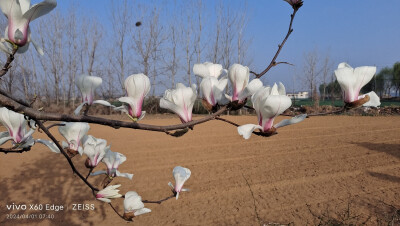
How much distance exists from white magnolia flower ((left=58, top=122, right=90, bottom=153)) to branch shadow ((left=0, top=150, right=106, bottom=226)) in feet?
4.38

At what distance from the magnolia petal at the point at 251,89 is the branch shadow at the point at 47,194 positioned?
1786 millimetres

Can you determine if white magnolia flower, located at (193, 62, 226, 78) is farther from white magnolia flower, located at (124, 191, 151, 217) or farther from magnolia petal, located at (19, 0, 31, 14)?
white magnolia flower, located at (124, 191, 151, 217)

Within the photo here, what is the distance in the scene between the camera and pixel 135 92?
18.2 inches

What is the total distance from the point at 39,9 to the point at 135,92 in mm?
173

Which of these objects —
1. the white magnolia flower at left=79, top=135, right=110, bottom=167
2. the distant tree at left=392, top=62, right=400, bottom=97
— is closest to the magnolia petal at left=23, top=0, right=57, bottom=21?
the white magnolia flower at left=79, top=135, right=110, bottom=167

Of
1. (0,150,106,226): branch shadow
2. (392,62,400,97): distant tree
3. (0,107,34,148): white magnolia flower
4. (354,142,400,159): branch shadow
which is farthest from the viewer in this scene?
(392,62,400,97): distant tree

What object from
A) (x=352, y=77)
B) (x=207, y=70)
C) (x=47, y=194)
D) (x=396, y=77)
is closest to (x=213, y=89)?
(x=207, y=70)

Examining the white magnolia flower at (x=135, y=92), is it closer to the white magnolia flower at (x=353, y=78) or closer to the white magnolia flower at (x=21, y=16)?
the white magnolia flower at (x=21, y=16)

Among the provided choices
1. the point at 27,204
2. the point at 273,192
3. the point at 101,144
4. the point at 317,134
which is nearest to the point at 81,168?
the point at 27,204

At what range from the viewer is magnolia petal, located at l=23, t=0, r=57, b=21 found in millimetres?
369

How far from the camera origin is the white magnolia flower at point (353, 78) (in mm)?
462

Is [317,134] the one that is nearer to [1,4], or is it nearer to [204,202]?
[204,202]

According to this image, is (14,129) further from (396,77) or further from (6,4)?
(396,77)

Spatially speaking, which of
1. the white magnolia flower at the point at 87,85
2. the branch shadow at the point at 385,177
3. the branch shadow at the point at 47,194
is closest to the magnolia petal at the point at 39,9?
the white magnolia flower at the point at 87,85
